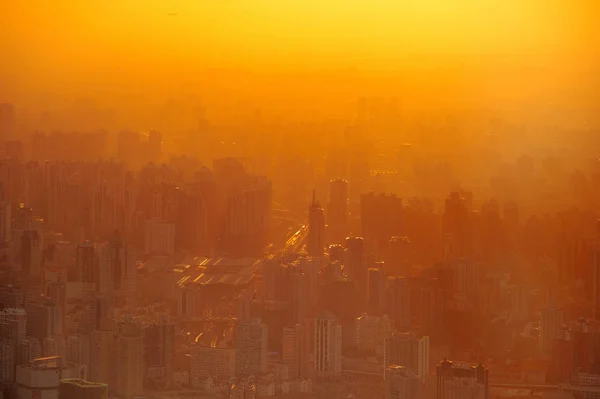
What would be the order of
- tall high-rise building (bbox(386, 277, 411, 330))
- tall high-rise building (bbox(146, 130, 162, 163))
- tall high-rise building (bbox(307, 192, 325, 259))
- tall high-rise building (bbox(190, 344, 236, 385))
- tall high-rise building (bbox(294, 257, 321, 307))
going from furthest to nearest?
tall high-rise building (bbox(146, 130, 162, 163)) < tall high-rise building (bbox(307, 192, 325, 259)) < tall high-rise building (bbox(294, 257, 321, 307)) < tall high-rise building (bbox(386, 277, 411, 330)) < tall high-rise building (bbox(190, 344, 236, 385))

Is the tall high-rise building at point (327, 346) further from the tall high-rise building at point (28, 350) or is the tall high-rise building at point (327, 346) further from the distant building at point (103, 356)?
the tall high-rise building at point (28, 350)

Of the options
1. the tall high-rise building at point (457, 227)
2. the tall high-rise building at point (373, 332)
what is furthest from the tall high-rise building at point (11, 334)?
the tall high-rise building at point (457, 227)

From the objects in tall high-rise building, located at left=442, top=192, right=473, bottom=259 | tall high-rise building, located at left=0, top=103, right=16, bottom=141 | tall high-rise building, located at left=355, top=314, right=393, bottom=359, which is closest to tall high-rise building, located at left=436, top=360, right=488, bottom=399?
tall high-rise building, located at left=355, top=314, right=393, bottom=359

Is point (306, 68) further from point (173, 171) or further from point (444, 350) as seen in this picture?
point (444, 350)

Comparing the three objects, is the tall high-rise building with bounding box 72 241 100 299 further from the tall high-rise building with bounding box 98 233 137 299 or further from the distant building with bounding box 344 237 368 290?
the distant building with bounding box 344 237 368 290

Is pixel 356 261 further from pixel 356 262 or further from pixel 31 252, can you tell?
pixel 31 252
